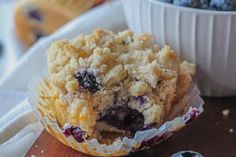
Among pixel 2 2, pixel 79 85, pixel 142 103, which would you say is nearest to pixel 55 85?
pixel 79 85

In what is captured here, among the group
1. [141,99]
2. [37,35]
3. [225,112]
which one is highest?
[141,99]

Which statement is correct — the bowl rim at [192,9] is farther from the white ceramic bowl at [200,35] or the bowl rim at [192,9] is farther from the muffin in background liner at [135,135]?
the muffin in background liner at [135,135]

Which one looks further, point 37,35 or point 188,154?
point 37,35

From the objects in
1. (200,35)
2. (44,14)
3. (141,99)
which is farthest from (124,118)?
(44,14)

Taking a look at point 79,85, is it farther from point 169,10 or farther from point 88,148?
point 169,10

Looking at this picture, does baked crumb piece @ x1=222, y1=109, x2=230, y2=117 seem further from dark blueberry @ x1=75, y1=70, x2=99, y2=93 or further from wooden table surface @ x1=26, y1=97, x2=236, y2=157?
dark blueberry @ x1=75, y1=70, x2=99, y2=93

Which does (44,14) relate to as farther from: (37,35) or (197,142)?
(197,142)
